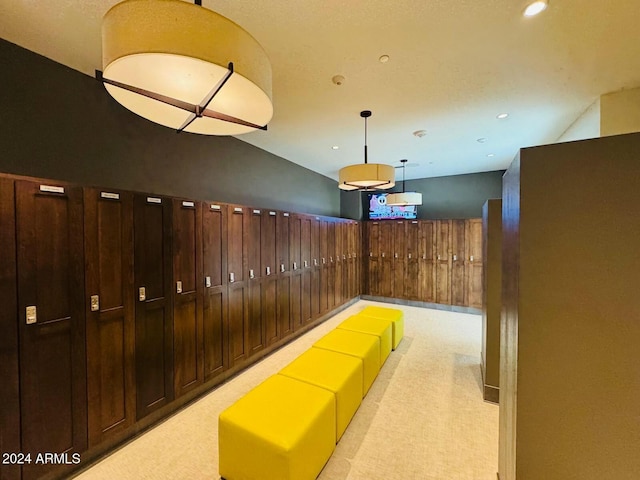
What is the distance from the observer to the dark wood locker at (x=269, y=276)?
377cm

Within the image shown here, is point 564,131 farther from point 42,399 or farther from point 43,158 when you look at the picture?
point 42,399

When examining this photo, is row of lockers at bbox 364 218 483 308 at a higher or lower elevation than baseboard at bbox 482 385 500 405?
higher

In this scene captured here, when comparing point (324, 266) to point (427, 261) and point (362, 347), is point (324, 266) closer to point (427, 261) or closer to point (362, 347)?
point (362, 347)

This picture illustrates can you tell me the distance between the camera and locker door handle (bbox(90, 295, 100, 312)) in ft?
6.61

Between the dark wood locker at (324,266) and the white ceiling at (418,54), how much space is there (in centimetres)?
219

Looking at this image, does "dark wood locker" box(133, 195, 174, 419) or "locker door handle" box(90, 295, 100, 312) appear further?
"dark wood locker" box(133, 195, 174, 419)

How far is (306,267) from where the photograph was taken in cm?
480

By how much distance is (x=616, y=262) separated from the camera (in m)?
1.05

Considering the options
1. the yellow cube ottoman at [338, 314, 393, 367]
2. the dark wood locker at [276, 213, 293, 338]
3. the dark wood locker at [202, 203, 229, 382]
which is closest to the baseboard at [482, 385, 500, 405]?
the yellow cube ottoman at [338, 314, 393, 367]

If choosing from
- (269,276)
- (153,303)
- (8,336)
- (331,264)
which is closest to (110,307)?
(153,303)

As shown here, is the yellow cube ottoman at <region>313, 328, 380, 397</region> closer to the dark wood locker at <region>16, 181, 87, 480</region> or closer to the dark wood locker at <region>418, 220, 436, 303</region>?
the dark wood locker at <region>16, 181, 87, 480</region>

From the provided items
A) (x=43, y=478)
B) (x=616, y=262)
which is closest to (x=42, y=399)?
(x=43, y=478)

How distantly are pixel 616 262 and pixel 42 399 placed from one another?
11.0ft

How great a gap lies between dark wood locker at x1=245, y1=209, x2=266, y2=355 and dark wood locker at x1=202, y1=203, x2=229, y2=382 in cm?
41
